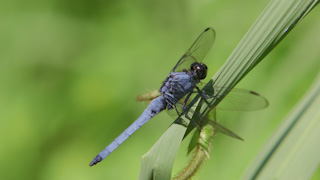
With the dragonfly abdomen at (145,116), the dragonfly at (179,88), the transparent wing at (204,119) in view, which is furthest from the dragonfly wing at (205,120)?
the dragonfly abdomen at (145,116)

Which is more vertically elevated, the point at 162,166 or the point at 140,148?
the point at 162,166

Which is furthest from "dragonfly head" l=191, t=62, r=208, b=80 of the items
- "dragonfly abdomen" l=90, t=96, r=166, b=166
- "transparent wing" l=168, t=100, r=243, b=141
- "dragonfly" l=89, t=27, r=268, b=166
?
"transparent wing" l=168, t=100, r=243, b=141

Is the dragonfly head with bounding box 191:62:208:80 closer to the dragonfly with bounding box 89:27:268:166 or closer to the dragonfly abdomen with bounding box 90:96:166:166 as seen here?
the dragonfly with bounding box 89:27:268:166

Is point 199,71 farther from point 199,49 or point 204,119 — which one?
point 204,119

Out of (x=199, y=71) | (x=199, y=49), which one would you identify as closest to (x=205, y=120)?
(x=199, y=71)

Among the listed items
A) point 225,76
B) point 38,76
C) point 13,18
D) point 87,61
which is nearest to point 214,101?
point 225,76

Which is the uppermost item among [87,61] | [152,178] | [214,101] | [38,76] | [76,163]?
[214,101]

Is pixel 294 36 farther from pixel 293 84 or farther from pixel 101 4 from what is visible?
pixel 101 4
